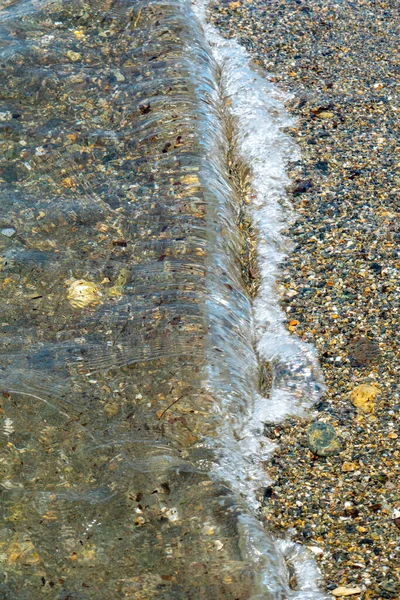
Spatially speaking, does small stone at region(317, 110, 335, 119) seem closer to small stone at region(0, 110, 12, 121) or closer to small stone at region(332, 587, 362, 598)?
small stone at region(0, 110, 12, 121)

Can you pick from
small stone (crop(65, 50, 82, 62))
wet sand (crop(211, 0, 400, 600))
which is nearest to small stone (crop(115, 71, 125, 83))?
small stone (crop(65, 50, 82, 62))

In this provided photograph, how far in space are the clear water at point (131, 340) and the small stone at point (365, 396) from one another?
0.69 feet

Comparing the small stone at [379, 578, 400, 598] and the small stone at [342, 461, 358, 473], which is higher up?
the small stone at [379, 578, 400, 598]

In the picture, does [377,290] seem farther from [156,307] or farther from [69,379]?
[69,379]

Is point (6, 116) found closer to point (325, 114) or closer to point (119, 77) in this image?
point (119, 77)

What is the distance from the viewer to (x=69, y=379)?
9.68ft

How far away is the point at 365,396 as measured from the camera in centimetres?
303

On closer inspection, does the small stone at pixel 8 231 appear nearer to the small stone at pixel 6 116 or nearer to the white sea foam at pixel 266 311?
the small stone at pixel 6 116

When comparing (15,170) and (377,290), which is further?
(15,170)

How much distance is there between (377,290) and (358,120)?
1510 millimetres

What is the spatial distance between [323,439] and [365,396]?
28cm

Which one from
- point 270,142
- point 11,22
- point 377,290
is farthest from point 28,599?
point 11,22

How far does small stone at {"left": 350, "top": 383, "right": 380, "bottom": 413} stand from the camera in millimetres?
2994

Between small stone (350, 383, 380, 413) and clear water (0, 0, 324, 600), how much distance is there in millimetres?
210
